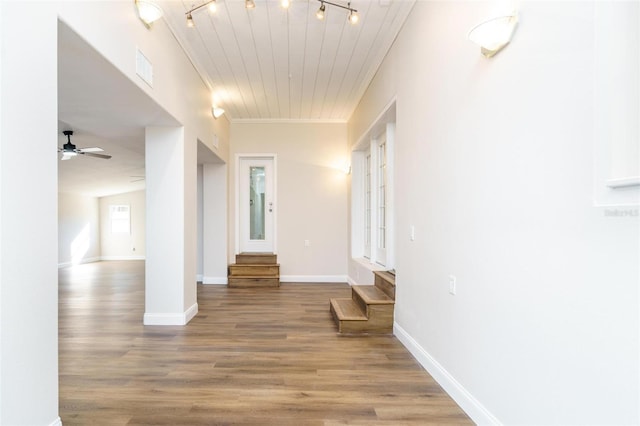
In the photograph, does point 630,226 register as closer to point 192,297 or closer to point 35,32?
point 35,32

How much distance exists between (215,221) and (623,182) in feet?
18.4

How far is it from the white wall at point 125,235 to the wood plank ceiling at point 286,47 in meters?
7.37

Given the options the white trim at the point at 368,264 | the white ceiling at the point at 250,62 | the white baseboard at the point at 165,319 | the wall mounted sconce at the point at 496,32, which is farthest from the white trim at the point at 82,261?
the wall mounted sconce at the point at 496,32

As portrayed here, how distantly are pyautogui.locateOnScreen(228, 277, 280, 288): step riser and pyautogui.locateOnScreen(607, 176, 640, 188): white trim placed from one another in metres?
5.09

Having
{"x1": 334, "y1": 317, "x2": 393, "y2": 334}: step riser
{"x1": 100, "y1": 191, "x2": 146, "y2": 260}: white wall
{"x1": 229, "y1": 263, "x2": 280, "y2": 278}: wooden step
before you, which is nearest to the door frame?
{"x1": 229, "y1": 263, "x2": 280, "y2": 278}: wooden step

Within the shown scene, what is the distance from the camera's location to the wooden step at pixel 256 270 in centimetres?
580

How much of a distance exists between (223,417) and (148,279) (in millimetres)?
2158

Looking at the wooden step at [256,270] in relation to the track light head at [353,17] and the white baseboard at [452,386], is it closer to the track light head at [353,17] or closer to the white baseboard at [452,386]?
the white baseboard at [452,386]

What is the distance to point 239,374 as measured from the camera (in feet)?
8.24

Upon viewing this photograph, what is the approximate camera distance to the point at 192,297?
402 centimetres

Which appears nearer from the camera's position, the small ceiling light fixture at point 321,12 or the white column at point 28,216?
the white column at point 28,216

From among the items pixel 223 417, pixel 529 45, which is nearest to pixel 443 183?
pixel 529 45

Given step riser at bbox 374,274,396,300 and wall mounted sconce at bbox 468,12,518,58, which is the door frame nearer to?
step riser at bbox 374,274,396,300

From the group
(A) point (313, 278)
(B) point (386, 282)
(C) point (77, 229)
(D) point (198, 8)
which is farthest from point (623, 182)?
(C) point (77, 229)
